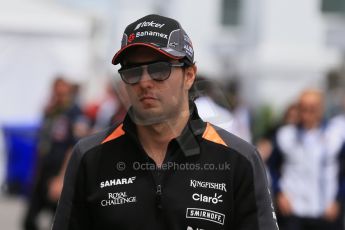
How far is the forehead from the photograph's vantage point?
389 cm

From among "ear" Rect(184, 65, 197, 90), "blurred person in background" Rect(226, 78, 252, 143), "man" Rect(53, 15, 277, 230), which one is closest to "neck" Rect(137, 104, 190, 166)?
"man" Rect(53, 15, 277, 230)

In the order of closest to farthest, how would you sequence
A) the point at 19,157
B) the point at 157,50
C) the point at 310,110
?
the point at 157,50
the point at 310,110
the point at 19,157

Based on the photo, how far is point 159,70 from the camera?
3893mm

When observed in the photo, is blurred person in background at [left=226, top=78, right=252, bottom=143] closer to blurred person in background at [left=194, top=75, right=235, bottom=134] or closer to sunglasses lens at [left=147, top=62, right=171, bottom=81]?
blurred person in background at [left=194, top=75, right=235, bottom=134]

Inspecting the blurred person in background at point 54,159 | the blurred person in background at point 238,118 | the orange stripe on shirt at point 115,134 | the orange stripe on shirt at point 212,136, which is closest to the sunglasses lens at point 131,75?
the orange stripe on shirt at point 115,134

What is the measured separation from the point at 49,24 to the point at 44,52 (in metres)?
0.59

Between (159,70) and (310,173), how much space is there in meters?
5.05

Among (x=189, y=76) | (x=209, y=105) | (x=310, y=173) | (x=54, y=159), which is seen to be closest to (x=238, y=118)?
(x=54, y=159)

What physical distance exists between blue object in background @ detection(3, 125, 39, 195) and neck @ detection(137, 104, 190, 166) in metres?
14.3

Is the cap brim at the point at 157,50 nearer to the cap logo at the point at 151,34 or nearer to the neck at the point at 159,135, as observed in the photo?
the cap logo at the point at 151,34

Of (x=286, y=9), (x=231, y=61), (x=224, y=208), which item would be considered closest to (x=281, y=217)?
Result: (x=224, y=208)

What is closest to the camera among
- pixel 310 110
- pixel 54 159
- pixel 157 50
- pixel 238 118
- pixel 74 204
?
pixel 157 50

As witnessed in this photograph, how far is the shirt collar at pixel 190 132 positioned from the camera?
12.9 ft

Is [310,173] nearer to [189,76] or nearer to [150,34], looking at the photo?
[189,76]
